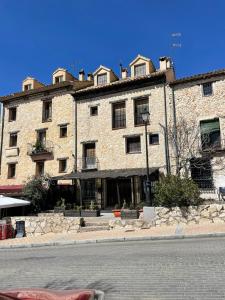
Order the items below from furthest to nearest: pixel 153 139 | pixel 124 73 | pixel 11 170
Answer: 1. pixel 11 170
2. pixel 124 73
3. pixel 153 139

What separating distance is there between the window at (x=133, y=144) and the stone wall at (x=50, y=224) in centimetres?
957

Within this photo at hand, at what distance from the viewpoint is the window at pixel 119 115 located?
27.3m

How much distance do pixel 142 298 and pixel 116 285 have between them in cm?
96

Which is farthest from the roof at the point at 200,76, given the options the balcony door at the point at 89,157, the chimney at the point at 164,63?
the balcony door at the point at 89,157

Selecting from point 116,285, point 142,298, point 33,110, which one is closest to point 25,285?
point 116,285

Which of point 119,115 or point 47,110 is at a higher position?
point 47,110

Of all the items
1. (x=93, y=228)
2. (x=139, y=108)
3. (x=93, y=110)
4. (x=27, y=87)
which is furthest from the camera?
(x=27, y=87)

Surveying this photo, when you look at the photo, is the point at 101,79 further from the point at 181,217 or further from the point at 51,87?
the point at 181,217

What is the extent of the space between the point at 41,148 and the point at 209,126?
15.0m

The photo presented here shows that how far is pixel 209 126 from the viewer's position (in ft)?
78.3

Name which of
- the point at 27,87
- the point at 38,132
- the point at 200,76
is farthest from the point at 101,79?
the point at 200,76

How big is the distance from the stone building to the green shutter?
36.8 ft

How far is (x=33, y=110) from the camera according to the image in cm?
3127

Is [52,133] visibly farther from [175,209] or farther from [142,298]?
[142,298]
